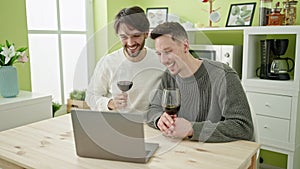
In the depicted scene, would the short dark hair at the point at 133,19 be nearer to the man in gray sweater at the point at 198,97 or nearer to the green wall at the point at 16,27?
the man in gray sweater at the point at 198,97

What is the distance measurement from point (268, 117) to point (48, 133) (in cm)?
183

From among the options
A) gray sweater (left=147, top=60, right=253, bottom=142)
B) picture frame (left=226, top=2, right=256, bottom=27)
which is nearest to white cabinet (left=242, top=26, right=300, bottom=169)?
picture frame (left=226, top=2, right=256, bottom=27)

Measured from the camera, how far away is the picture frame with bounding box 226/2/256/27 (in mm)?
2771

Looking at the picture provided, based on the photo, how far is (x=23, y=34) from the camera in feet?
8.73

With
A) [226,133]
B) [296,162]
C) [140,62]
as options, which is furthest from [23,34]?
[296,162]

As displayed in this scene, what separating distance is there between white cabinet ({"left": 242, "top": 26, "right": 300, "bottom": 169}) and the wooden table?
50.8 inches

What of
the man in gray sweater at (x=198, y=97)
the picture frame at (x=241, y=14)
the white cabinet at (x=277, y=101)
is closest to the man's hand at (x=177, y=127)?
the man in gray sweater at (x=198, y=97)

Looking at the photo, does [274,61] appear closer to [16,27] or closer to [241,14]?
[241,14]

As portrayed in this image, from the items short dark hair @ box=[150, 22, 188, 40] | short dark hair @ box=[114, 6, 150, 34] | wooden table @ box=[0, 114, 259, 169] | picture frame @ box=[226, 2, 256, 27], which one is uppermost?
picture frame @ box=[226, 2, 256, 27]

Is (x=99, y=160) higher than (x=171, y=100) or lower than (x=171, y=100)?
lower

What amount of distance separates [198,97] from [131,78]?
409mm

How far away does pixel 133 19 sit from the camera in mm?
1550

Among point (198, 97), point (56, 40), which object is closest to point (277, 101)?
point (198, 97)

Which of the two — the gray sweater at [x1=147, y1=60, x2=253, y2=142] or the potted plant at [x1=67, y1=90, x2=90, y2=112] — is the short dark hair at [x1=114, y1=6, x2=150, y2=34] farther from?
the potted plant at [x1=67, y1=90, x2=90, y2=112]
